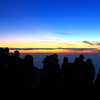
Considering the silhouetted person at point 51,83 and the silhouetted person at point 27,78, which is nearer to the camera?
the silhouetted person at point 51,83

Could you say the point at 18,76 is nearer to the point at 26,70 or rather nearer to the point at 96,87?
the point at 26,70

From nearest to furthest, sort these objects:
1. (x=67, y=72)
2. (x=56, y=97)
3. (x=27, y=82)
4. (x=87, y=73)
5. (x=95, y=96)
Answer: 1. (x=95, y=96)
2. (x=56, y=97)
3. (x=67, y=72)
4. (x=27, y=82)
5. (x=87, y=73)

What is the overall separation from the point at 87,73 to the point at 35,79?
20.8ft

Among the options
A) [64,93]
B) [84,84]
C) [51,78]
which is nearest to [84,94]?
[84,84]

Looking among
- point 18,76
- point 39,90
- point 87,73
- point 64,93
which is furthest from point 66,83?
point 87,73

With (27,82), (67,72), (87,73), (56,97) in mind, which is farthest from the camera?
(87,73)

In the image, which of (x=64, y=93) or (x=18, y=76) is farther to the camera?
(x=18, y=76)

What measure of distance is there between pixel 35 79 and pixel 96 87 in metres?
4.16

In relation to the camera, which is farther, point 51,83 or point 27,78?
point 27,78

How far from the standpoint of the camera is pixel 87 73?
1176 centimetres

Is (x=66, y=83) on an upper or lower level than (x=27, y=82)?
upper

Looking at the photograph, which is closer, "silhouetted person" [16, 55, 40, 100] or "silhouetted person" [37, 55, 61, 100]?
"silhouetted person" [37, 55, 61, 100]

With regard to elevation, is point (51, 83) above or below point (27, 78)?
above

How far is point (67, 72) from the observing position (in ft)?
17.1
